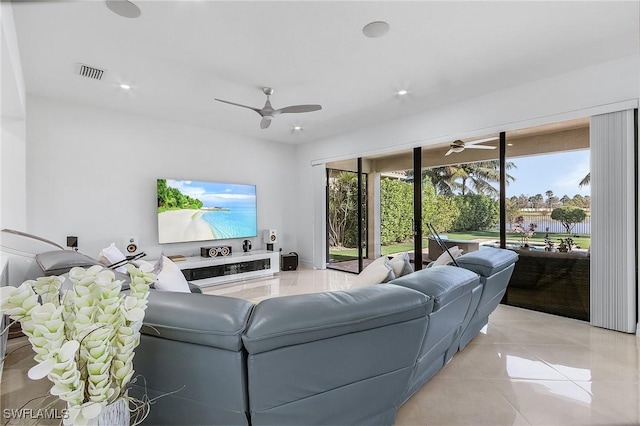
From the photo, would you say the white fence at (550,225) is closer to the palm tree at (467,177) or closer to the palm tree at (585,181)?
the palm tree at (585,181)

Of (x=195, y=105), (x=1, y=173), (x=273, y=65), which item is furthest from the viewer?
(x=195, y=105)

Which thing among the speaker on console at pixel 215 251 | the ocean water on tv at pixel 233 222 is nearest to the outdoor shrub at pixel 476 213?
the ocean water on tv at pixel 233 222

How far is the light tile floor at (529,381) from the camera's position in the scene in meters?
1.72

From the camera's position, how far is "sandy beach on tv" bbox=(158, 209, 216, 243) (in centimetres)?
457

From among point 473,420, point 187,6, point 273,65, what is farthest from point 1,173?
point 473,420

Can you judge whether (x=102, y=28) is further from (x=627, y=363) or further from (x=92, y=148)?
(x=627, y=363)

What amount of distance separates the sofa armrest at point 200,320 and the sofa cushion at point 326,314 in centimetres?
5

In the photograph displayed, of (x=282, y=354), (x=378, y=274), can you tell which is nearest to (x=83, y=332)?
(x=282, y=354)

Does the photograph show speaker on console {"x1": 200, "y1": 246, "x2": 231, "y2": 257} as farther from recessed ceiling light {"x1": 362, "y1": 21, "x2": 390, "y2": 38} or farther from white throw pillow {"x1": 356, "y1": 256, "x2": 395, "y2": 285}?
recessed ceiling light {"x1": 362, "y1": 21, "x2": 390, "y2": 38}

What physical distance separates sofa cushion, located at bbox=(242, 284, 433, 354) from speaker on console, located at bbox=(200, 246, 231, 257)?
406 centimetres

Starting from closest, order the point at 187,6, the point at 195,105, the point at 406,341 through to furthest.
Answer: the point at 406,341 → the point at 187,6 → the point at 195,105

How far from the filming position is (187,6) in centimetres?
213

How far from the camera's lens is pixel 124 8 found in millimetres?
2121

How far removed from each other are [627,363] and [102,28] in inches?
189
